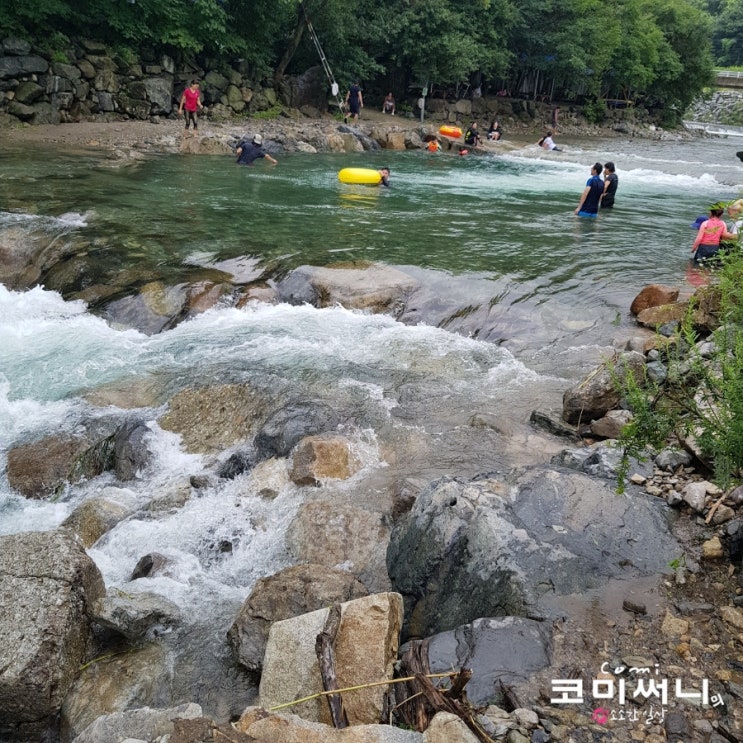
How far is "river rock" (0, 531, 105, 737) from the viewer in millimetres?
3406

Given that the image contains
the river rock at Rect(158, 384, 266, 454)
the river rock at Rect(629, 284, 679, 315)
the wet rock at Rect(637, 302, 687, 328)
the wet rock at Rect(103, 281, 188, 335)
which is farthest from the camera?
the river rock at Rect(629, 284, 679, 315)

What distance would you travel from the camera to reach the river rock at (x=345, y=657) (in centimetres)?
299

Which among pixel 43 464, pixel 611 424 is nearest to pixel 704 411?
pixel 611 424

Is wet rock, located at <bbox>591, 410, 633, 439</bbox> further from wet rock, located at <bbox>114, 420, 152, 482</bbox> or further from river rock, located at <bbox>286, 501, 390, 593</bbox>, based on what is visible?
wet rock, located at <bbox>114, 420, 152, 482</bbox>

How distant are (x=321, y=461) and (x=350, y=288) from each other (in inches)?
152

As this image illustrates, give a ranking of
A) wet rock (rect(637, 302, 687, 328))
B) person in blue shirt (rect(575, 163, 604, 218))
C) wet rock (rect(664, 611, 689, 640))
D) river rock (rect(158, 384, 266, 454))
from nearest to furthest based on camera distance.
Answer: wet rock (rect(664, 611, 689, 640))
river rock (rect(158, 384, 266, 454))
wet rock (rect(637, 302, 687, 328))
person in blue shirt (rect(575, 163, 604, 218))

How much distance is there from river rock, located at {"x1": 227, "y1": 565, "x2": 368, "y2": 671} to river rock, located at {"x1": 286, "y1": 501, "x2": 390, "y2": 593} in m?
0.43

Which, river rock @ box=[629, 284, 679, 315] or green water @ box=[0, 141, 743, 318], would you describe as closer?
river rock @ box=[629, 284, 679, 315]

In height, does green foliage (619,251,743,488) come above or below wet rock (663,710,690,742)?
above

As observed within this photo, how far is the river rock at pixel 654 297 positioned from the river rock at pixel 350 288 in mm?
2881

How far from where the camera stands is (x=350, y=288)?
8.88 metres

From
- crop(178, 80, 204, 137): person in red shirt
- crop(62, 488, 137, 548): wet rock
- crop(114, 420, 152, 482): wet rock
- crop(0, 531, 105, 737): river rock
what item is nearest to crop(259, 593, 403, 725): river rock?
crop(0, 531, 105, 737): river rock

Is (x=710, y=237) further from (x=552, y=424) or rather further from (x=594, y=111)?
(x=594, y=111)

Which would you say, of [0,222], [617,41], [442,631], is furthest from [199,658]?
[617,41]
